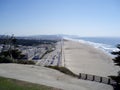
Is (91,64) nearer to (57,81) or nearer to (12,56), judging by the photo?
(12,56)

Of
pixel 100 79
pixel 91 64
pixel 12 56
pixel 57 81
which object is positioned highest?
pixel 57 81

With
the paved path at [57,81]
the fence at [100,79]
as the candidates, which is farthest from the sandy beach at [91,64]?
the paved path at [57,81]

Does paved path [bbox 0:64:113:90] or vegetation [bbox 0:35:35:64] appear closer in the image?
paved path [bbox 0:64:113:90]

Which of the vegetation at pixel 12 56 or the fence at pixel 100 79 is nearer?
the fence at pixel 100 79

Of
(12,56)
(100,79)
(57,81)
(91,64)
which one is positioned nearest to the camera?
(57,81)

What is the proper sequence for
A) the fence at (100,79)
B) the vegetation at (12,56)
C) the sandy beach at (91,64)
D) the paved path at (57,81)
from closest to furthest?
the paved path at (57,81)
the fence at (100,79)
the vegetation at (12,56)
the sandy beach at (91,64)

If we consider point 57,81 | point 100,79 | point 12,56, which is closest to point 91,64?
point 12,56

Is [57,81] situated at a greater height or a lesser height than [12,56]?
greater

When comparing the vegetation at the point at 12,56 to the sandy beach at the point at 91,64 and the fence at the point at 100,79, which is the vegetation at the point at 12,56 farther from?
the fence at the point at 100,79

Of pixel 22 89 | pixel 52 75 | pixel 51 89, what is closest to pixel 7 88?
pixel 22 89

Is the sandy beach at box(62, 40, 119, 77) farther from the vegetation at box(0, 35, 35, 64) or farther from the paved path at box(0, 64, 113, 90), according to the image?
the paved path at box(0, 64, 113, 90)

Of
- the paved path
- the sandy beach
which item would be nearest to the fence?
the paved path
